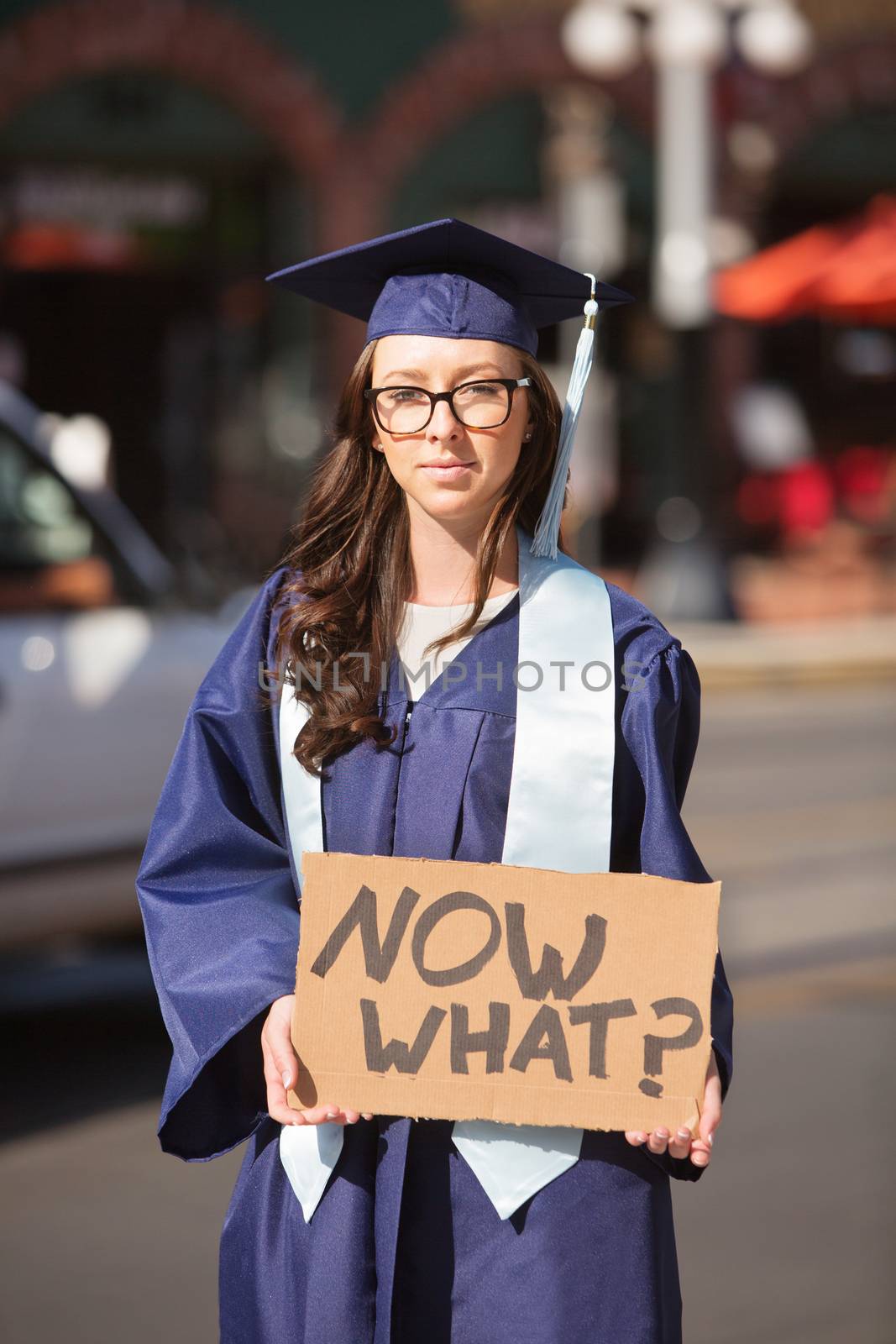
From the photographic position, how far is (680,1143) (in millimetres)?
2051

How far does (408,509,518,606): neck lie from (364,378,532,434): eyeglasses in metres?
0.14

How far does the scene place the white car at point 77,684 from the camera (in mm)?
4988

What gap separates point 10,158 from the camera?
1528 cm

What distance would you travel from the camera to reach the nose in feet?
7.21

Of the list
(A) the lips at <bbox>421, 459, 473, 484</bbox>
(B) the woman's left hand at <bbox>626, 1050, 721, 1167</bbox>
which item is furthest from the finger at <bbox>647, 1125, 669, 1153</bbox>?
(A) the lips at <bbox>421, 459, 473, 484</bbox>

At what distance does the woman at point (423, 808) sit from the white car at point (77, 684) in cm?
280

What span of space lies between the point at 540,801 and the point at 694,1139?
439 mm

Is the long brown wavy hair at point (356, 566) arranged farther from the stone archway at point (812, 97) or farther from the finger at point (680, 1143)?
the stone archway at point (812, 97)

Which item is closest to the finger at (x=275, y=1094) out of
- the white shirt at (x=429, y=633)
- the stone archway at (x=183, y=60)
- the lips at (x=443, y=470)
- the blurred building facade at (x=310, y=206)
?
the white shirt at (x=429, y=633)

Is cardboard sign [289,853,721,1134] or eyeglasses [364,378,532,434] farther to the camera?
eyeglasses [364,378,532,434]

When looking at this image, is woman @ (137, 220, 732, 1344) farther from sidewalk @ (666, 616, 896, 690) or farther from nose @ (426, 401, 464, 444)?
sidewalk @ (666, 616, 896, 690)

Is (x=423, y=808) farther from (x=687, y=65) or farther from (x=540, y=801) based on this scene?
(x=687, y=65)

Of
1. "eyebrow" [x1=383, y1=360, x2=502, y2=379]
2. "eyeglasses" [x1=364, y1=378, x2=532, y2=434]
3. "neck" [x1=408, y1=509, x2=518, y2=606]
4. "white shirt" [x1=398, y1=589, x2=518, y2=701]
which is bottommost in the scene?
"white shirt" [x1=398, y1=589, x2=518, y2=701]

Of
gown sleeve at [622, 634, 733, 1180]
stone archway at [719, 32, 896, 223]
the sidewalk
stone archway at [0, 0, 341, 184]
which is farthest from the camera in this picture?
stone archway at [719, 32, 896, 223]
